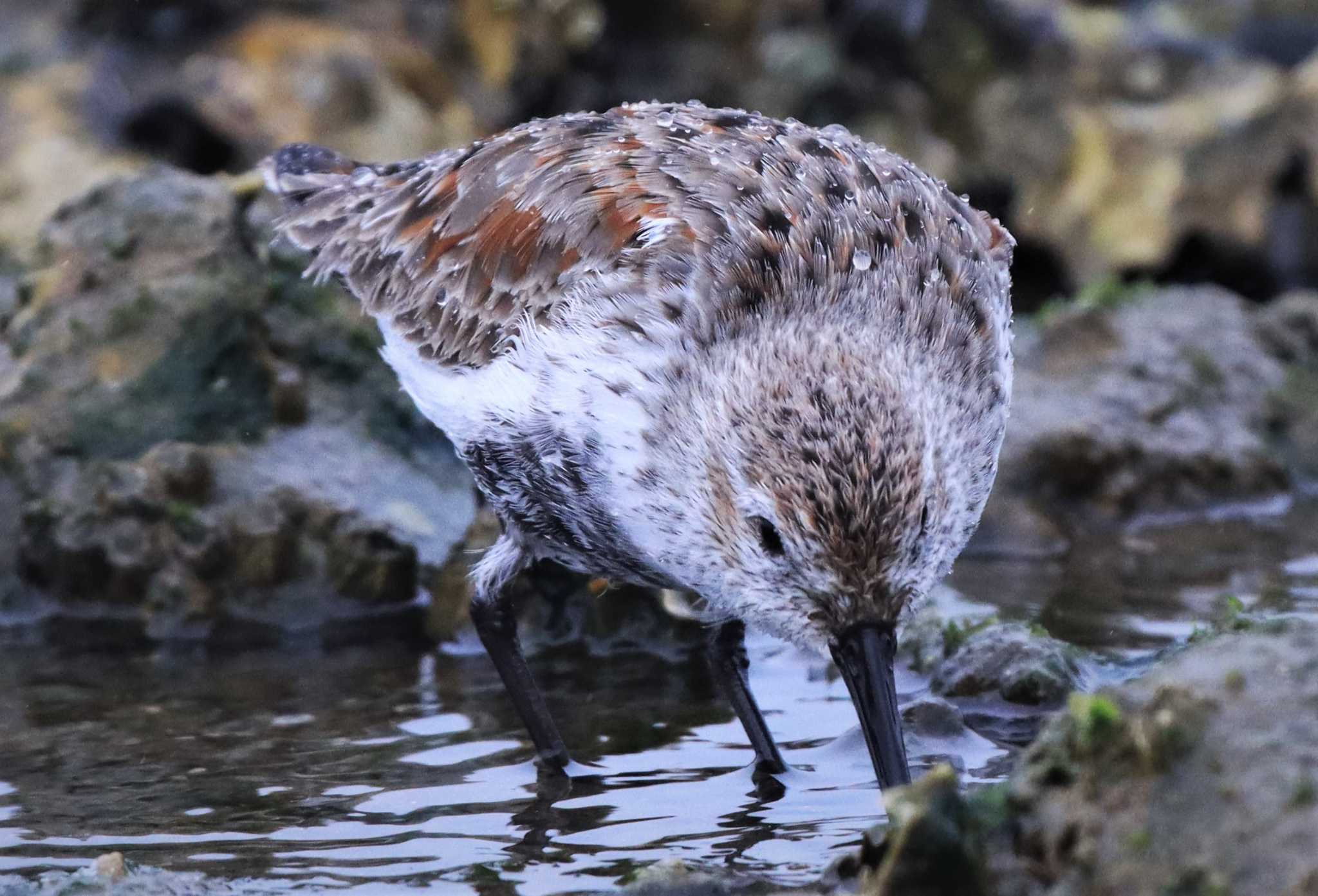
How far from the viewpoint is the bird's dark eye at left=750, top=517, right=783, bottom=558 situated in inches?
186

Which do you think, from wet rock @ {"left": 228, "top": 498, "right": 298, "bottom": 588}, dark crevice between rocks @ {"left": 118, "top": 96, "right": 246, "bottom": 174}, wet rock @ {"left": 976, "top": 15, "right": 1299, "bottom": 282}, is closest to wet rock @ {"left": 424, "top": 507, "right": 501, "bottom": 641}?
wet rock @ {"left": 228, "top": 498, "right": 298, "bottom": 588}

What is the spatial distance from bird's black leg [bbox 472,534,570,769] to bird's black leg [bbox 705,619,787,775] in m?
0.61

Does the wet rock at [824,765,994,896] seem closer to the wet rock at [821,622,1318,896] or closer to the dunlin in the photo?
the wet rock at [821,622,1318,896]

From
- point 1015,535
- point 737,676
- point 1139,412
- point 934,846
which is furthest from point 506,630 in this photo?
point 1139,412

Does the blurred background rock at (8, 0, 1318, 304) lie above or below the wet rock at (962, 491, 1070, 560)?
above

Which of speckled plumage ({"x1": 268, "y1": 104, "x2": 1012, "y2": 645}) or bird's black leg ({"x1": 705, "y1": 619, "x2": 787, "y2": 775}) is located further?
bird's black leg ({"x1": 705, "y1": 619, "x2": 787, "y2": 775})

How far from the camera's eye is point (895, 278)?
5.23m

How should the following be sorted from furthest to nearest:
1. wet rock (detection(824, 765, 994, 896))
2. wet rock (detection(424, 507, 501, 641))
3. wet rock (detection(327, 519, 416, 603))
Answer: wet rock (detection(327, 519, 416, 603)) → wet rock (detection(424, 507, 501, 641)) → wet rock (detection(824, 765, 994, 896))

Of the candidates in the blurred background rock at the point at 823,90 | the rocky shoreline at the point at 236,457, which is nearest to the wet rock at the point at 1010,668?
the rocky shoreline at the point at 236,457

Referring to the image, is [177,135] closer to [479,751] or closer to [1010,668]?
[479,751]

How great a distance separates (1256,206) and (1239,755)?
998 centimetres

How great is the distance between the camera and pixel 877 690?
4840mm

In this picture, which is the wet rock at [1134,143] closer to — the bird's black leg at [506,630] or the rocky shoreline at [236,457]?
the rocky shoreline at [236,457]

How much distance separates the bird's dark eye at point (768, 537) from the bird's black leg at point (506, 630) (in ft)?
5.41
